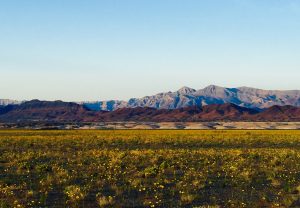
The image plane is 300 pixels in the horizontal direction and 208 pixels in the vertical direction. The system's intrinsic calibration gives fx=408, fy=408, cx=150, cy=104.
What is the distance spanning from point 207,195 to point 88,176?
21.1 ft

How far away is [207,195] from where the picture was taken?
592 inches

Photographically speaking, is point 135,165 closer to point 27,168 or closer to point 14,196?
point 27,168

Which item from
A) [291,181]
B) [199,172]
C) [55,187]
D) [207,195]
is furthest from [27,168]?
[291,181]

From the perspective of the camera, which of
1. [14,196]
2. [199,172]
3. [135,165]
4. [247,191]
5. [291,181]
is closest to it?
[14,196]

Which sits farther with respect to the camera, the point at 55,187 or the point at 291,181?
the point at 291,181

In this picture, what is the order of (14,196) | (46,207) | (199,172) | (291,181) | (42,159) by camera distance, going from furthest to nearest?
(42,159) < (199,172) < (291,181) < (14,196) < (46,207)

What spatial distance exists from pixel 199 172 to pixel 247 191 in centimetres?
471

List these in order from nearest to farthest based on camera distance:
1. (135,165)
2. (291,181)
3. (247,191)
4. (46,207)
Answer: (46,207)
(247,191)
(291,181)
(135,165)

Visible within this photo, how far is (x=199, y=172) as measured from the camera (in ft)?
66.9

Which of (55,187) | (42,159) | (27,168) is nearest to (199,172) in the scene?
(55,187)

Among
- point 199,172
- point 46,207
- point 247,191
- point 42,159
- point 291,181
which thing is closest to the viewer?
point 46,207

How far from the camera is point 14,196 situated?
1454 cm

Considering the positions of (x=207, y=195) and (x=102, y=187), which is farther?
(x=102, y=187)

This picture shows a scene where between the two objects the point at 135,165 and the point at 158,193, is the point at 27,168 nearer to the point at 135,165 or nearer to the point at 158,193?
the point at 135,165
